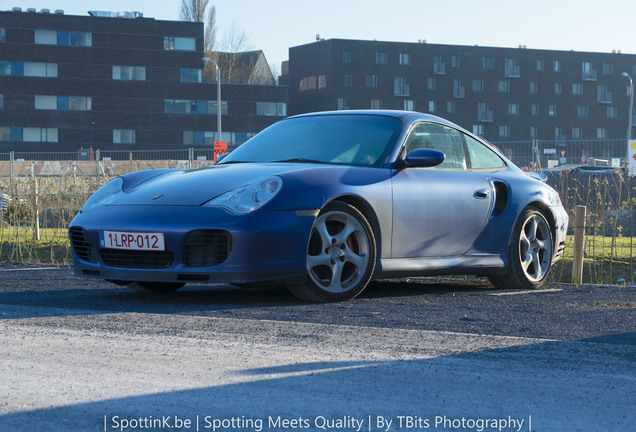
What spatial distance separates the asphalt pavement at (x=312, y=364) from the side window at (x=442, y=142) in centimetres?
122

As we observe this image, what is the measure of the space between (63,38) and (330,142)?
68.6 meters

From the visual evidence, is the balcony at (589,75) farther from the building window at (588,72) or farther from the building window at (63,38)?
the building window at (63,38)

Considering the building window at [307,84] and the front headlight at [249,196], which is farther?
the building window at [307,84]

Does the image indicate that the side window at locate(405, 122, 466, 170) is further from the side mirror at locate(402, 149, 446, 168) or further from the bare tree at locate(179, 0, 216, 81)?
the bare tree at locate(179, 0, 216, 81)

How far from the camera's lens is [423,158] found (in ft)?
22.9

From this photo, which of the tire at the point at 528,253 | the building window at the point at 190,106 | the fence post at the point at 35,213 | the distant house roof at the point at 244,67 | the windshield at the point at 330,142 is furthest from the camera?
the distant house roof at the point at 244,67

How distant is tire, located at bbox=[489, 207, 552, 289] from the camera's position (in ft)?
25.8

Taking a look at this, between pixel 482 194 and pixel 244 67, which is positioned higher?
pixel 244 67

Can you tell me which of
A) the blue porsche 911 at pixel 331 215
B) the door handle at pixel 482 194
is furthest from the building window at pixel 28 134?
the door handle at pixel 482 194

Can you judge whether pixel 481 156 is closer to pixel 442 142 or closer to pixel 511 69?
pixel 442 142

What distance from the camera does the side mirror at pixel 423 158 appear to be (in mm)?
6969

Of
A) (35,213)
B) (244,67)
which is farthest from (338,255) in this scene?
(244,67)

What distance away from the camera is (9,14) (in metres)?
70.6

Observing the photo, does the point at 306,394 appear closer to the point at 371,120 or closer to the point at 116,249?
the point at 116,249
